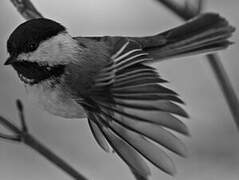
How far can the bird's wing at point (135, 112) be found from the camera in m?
0.98

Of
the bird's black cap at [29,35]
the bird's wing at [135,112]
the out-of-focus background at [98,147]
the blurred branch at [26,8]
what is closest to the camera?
the bird's wing at [135,112]

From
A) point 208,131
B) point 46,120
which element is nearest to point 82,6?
point 46,120

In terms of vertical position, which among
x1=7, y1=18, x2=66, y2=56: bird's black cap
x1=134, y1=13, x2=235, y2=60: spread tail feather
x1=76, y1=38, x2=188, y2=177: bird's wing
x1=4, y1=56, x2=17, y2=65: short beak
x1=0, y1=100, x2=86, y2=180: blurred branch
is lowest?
x1=134, y1=13, x2=235, y2=60: spread tail feather

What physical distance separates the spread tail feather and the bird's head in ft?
0.68

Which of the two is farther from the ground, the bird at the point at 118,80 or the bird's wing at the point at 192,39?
the bird at the point at 118,80

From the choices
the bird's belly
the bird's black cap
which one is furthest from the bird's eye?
the bird's belly

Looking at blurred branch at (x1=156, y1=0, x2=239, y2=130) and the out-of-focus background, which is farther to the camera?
the out-of-focus background

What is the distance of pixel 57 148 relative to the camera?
237cm

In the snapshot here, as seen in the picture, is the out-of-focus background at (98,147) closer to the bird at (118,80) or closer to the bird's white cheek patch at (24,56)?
the bird at (118,80)

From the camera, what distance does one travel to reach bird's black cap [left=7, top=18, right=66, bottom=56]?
44.2 inches

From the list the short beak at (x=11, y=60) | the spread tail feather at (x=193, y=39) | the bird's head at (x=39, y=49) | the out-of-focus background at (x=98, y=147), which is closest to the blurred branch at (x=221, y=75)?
the spread tail feather at (x=193, y=39)

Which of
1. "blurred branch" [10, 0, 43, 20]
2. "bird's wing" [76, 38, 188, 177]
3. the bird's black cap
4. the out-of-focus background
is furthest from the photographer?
the out-of-focus background

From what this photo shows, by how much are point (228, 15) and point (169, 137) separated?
5.82 feet

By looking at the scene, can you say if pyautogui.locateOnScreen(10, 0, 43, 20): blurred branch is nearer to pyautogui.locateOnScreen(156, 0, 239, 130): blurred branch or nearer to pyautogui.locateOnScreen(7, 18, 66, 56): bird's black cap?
pyautogui.locateOnScreen(7, 18, 66, 56): bird's black cap
